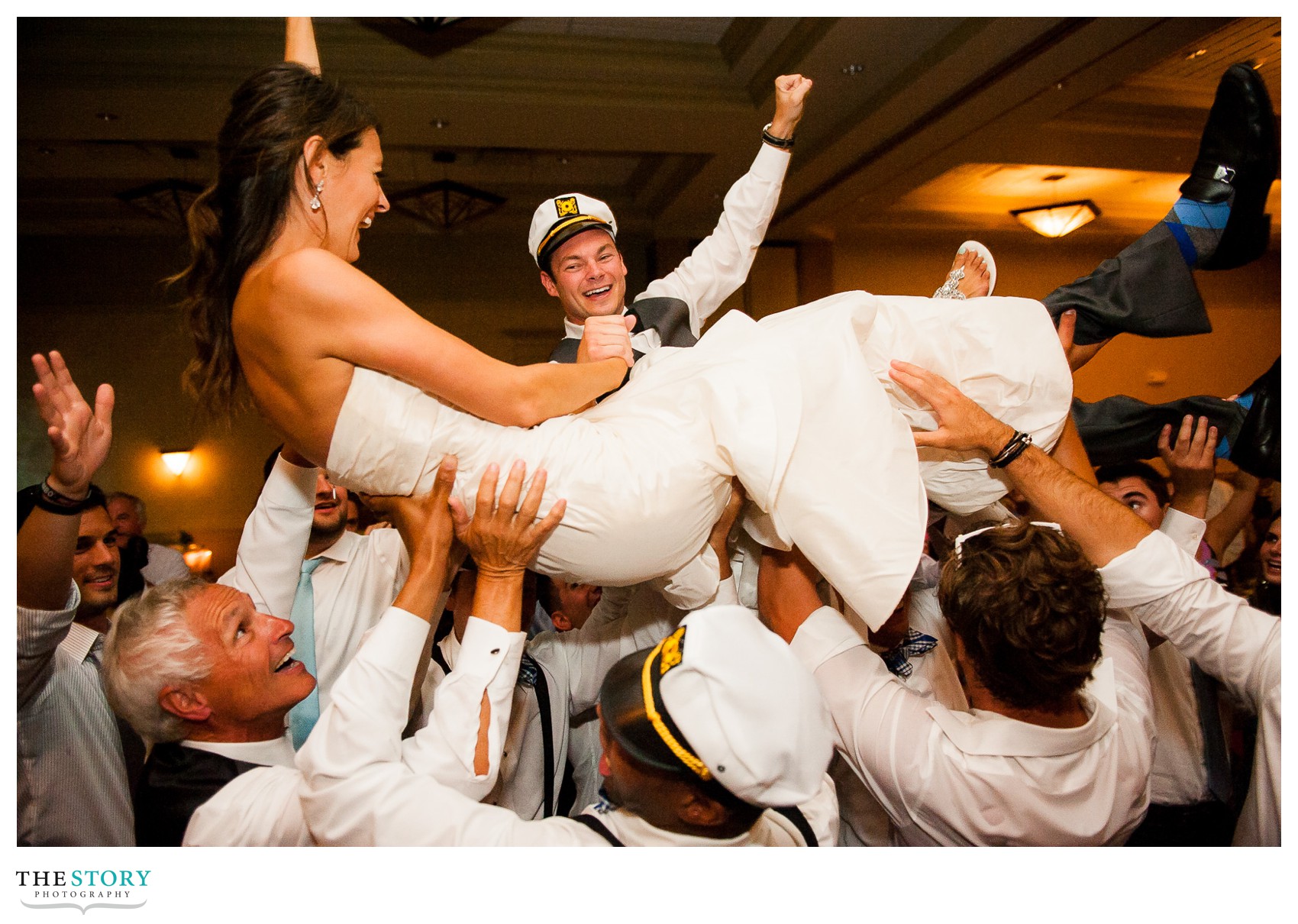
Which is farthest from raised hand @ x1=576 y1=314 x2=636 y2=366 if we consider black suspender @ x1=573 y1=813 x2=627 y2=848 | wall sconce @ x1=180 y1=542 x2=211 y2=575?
wall sconce @ x1=180 y1=542 x2=211 y2=575

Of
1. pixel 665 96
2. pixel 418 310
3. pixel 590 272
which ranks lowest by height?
pixel 590 272

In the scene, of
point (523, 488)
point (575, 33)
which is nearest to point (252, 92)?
point (523, 488)

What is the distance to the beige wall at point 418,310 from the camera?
751 cm

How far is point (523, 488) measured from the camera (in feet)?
5.01

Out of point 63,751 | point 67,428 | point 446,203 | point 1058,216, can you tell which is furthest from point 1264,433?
point 1058,216

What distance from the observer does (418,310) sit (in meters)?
7.82

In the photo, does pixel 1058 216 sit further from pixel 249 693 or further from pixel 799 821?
pixel 249 693

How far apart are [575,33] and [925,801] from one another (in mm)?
4679

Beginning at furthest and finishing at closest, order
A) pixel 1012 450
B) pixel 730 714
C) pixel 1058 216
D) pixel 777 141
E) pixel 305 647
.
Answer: pixel 1058 216 → pixel 777 141 → pixel 305 647 → pixel 1012 450 → pixel 730 714

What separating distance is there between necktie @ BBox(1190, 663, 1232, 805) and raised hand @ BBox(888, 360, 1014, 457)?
0.96 metres

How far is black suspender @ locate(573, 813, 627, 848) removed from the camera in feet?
4.38

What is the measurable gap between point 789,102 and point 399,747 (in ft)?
5.49
